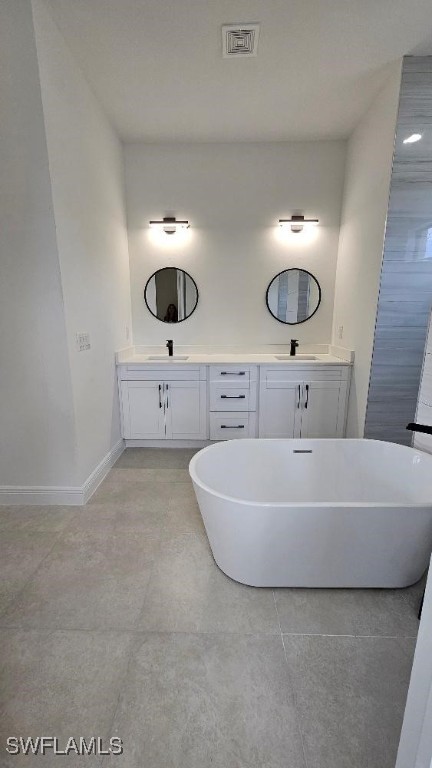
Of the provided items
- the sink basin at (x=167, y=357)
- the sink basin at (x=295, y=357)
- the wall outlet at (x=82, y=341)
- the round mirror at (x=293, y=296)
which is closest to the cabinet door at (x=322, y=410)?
the sink basin at (x=295, y=357)

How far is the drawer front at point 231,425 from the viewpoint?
2.94 meters

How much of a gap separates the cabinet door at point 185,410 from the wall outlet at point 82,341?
2.84 ft

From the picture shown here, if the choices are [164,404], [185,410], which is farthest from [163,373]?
[185,410]

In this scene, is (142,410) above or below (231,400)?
below

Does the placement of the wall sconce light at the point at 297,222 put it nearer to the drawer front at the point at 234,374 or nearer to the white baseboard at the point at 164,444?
the drawer front at the point at 234,374

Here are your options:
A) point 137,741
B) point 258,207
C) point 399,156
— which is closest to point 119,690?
point 137,741

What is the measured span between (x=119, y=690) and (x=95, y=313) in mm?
2099

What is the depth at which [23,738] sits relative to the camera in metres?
0.98

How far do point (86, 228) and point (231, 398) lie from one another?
68.9 inches

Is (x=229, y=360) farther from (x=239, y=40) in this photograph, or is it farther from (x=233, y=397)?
(x=239, y=40)

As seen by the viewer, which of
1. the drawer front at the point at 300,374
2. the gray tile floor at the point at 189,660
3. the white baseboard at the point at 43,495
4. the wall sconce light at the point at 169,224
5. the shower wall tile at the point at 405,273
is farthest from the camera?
the wall sconce light at the point at 169,224

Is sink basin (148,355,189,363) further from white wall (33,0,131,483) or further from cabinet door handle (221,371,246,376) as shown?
cabinet door handle (221,371,246,376)

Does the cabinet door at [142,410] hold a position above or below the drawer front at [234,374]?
below

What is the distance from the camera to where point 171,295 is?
3.24 metres
